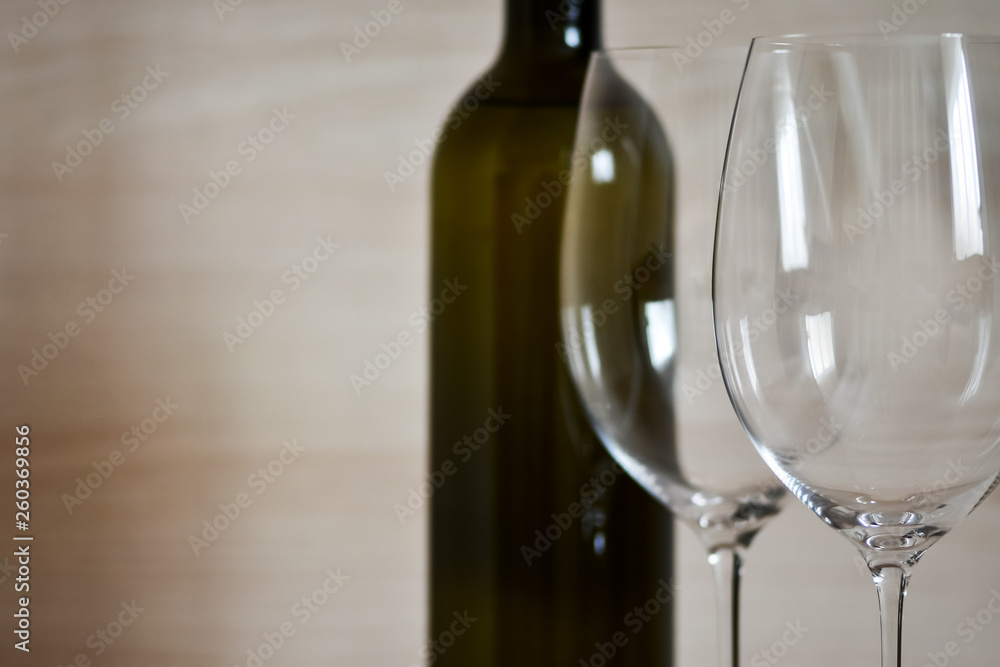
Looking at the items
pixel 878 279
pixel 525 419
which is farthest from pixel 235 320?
pixel 878 279

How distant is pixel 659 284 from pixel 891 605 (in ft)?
0.40

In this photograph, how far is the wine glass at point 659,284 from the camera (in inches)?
12.4

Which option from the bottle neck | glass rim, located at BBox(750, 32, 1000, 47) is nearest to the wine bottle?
the bottle neck

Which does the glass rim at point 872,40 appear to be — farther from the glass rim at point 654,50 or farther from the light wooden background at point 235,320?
the light wooden background at point 235,320

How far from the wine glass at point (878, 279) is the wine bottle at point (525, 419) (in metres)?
0.15

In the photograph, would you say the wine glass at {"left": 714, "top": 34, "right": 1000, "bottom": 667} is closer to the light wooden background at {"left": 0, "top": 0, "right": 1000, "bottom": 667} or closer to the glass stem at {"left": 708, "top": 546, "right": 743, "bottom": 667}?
the glass stem at {"left": 708, "top": 546, "right": 743, "bottom": 667}

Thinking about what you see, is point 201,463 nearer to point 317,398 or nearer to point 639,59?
point 317,398

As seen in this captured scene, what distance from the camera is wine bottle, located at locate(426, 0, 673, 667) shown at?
1.28 feet

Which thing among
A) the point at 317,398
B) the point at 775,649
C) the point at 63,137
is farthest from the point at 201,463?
the point at 775,649

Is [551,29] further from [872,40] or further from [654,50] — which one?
[872,40]

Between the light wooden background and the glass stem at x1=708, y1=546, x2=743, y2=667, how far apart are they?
9 centimetres

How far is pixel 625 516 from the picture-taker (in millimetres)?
399

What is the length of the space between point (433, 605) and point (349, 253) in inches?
6.5

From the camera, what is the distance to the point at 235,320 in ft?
1.53
